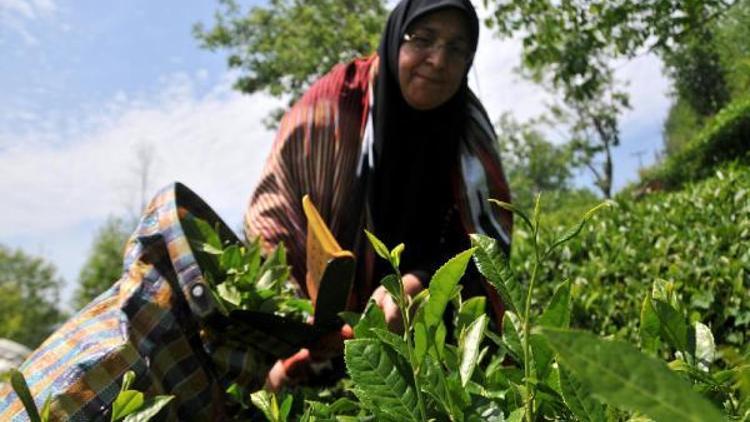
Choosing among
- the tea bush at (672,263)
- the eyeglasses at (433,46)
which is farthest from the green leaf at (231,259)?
the eyeglasses at (433,46)

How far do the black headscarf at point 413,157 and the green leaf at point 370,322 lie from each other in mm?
1561

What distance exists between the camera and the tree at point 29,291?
128ft

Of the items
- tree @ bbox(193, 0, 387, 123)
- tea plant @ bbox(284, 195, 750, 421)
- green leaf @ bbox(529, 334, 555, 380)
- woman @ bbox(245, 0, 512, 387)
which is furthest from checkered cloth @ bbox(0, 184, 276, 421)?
tree @ bbox(193, 0, 387, 123)

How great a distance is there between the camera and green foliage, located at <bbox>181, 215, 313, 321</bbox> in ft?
3.99

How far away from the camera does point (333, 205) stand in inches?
87.3

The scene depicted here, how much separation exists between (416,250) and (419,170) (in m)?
0.30

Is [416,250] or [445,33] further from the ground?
[445,33]

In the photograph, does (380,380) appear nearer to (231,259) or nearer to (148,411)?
(148,411)

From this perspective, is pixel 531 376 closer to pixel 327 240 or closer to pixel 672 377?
pixel 672 377

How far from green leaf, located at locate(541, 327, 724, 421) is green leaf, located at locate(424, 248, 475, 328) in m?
0.35

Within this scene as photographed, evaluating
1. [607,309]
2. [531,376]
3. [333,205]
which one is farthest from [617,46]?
[531,376]

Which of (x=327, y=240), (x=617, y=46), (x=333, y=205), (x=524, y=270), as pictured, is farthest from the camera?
(x=617, y=46)

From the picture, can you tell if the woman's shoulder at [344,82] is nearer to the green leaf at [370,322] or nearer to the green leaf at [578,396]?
the green leaf at [370,322]

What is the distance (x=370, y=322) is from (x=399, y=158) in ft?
5.79
